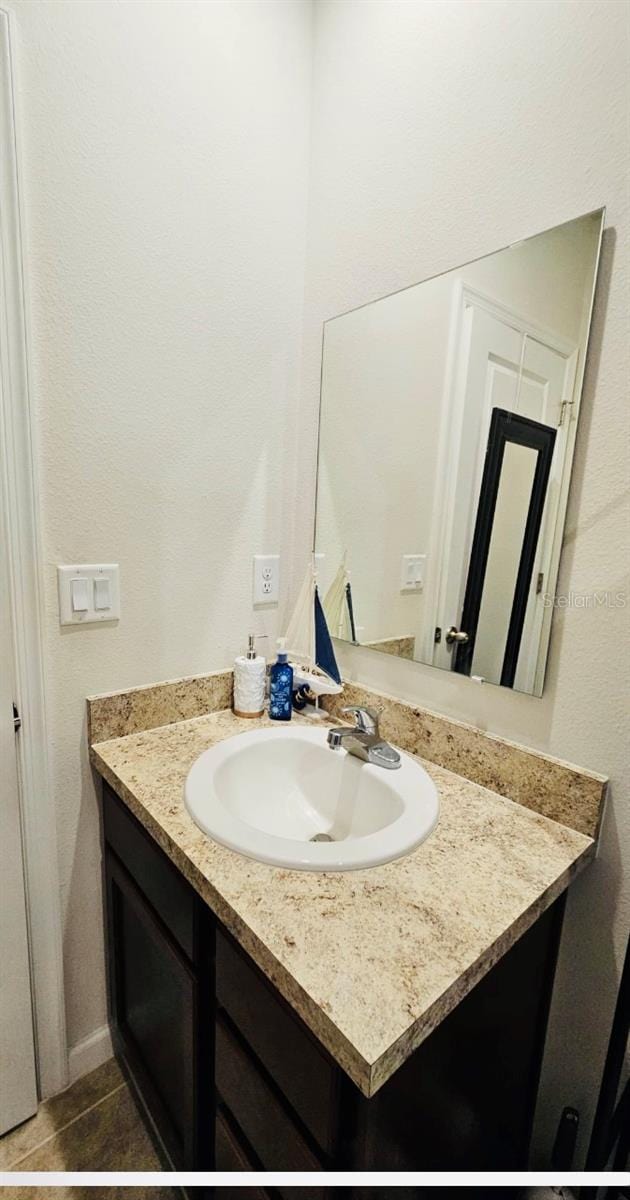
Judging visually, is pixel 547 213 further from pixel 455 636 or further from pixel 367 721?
pixel 367 721

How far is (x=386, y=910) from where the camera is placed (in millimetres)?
654

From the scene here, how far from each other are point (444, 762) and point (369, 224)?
112 cm

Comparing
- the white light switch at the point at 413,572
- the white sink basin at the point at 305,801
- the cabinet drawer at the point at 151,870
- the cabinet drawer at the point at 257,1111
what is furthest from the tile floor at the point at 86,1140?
the white light switch at the point at 413,572

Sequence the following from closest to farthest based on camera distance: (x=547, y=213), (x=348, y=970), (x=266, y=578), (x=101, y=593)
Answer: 1. (x=348, y=970)
2. (x=547, y=213)
3. (x=101, y=593)
4. (x=266, y=578)

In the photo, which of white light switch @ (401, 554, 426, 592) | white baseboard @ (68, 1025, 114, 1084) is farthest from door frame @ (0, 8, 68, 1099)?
white light switch @ (401, 554, 426, 592)

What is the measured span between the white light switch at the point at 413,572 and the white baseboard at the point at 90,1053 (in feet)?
4.01

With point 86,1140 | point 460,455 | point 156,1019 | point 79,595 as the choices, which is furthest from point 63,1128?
point 460,455

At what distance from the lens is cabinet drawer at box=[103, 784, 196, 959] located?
807mm

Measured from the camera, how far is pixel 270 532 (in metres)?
1.32

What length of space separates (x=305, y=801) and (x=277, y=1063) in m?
0.47

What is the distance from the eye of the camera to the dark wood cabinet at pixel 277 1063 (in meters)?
0.59

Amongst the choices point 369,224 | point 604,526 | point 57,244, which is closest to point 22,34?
point 57,244

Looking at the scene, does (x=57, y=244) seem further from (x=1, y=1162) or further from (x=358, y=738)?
(x=1, y=1162)

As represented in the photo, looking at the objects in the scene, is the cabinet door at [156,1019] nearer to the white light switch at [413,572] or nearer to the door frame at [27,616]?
the door frame at [27,616]
